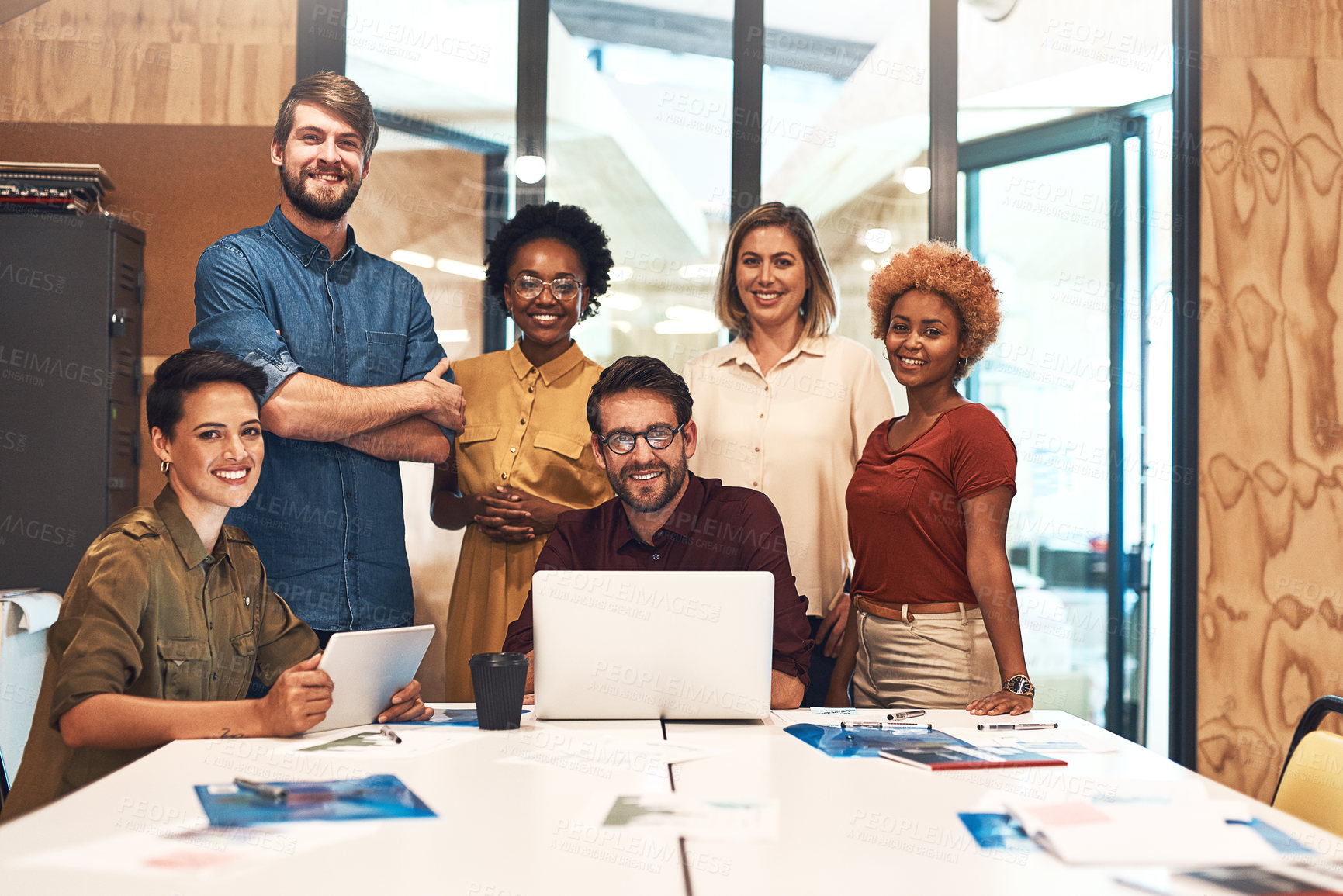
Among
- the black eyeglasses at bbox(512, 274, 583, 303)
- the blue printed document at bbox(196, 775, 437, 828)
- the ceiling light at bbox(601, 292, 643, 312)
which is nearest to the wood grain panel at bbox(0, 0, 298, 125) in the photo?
the ceiling light at bbox(601, 292, 643, 312)

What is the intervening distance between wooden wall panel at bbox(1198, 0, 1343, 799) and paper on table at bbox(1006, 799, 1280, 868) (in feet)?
8.66

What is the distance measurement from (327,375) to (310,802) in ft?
4.80

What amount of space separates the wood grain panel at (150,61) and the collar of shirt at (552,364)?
5.07 ft

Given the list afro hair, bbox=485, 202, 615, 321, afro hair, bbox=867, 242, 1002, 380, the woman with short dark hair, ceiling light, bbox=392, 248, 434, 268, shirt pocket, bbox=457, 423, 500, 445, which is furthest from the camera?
ceiling light, bbox=392, 248, 434, 268

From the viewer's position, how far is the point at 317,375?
8.27 ft

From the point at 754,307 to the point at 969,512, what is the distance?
0.92 meters

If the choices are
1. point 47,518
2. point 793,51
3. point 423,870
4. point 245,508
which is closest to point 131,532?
point 245,508

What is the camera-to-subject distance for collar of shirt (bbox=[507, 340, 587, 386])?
280 centimetres

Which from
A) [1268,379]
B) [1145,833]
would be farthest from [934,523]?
[1268,379]

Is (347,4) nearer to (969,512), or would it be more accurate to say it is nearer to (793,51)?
(793,51)

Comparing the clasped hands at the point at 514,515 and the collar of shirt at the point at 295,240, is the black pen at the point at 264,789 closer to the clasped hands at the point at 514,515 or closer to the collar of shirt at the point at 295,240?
the clasped hands at the point at 514,515

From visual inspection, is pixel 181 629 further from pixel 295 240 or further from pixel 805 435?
pixel 805 435

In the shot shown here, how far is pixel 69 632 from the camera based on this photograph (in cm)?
166

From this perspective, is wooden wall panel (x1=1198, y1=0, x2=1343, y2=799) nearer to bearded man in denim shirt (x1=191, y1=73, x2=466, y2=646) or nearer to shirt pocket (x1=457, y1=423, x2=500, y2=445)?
shirt pocket (x1=457, y1=423, x2=500, y2=445)
